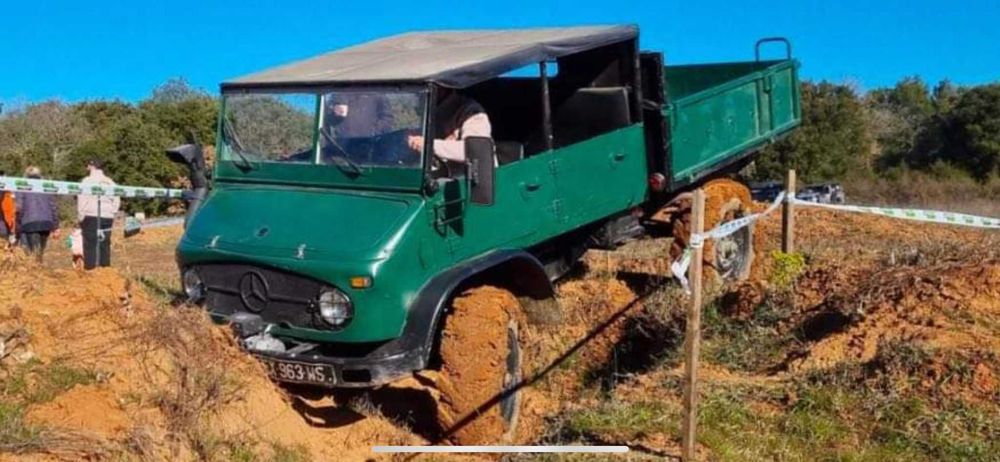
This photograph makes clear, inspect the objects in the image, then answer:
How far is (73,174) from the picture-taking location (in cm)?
2519

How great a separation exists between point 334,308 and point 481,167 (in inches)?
45.9

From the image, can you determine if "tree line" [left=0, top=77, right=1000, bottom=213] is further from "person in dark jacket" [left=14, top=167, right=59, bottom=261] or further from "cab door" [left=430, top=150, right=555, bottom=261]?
"cab door" [left=430, top=150, right=555, bottom=261]

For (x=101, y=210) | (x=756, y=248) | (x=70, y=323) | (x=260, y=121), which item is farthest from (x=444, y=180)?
(x=101, y=210)

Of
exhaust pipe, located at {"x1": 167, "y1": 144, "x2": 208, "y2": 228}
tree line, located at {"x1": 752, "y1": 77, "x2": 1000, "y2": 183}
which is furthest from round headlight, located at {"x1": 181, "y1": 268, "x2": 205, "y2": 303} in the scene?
tree line, located at {"x1": 752, "y1": 77, "x2": 1000, "y2": 183}

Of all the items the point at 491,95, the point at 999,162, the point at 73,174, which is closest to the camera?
the point at 491,95

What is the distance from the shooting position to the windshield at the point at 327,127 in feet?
22.3

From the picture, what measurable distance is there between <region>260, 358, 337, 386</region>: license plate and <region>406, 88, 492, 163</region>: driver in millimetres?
1444

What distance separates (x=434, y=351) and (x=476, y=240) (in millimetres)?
743

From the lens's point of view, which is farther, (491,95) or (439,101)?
(491,95)

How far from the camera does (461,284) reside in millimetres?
6801

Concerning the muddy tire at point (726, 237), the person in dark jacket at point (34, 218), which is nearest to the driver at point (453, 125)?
the muddy tire at point (726, 237)

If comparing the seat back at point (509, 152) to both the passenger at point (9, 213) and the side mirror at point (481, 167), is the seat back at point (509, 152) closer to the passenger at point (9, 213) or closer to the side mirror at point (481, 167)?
the side mirror at point (481, 167)

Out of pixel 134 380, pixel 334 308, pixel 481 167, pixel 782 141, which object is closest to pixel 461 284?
pixel 481 167

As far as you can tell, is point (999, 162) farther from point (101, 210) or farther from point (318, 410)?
point (318, 410)
